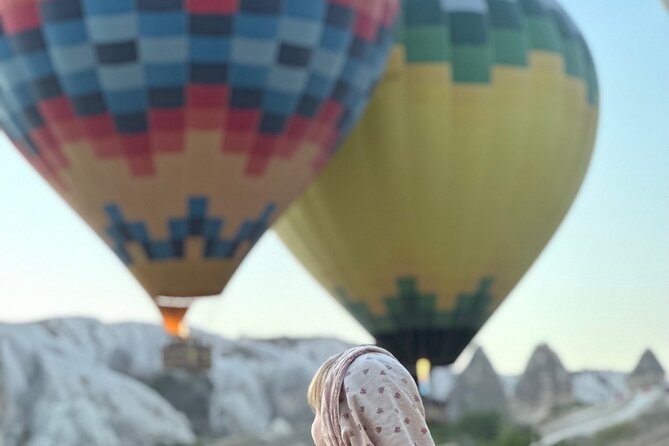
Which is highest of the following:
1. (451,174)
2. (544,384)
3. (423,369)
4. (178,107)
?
(178,107)

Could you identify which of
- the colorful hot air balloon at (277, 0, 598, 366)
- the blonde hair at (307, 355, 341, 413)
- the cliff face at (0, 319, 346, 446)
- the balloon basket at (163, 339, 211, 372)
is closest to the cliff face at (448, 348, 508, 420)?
the cliff face at (0, 319, 346, 446)

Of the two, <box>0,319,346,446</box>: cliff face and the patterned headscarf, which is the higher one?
the patterned headscarf

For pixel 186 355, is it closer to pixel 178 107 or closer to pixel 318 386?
pixel 178 107

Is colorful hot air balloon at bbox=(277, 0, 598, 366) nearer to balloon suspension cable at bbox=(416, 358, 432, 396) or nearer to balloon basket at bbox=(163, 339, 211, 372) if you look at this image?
balloon suspension cable at bbox=(416, 358, 432, 396)

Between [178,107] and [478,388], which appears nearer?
[178,107]

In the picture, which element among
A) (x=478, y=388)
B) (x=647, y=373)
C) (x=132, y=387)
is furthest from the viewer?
(x=132, y=387)

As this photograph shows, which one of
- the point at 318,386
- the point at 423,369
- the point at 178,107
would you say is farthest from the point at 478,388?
the point at 318,386

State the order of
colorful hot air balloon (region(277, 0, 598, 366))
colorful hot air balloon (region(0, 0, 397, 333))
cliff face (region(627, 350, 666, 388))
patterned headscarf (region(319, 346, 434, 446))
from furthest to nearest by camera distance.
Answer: cliff face (region(627, 350, 666, 388)), colorful hot air balloon (region(277, 0, 598, 366)), colorful hot air balloon (region(0, 0, 397, 333)), patterned headscarf (region(319, 346, 434, 446))
